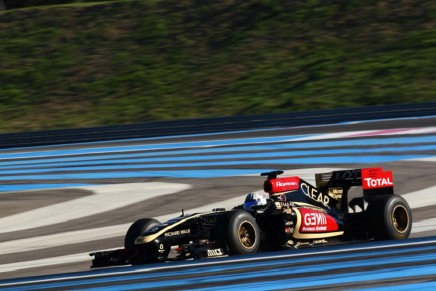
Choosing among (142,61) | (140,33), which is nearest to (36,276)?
(142,61)

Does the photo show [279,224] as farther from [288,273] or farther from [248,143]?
[248,143]

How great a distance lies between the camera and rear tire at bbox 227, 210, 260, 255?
25.0 ft

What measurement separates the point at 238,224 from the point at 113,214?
4118 mm

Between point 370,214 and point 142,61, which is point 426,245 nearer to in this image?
point 370,214

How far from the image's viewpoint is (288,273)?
6.93 m

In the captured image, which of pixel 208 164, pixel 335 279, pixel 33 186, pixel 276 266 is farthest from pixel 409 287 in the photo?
pixel 33 186

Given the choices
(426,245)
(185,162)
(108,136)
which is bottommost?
(426,245)

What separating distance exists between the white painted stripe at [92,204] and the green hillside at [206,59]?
9.39 metres

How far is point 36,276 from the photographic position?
8000mm

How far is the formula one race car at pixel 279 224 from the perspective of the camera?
7776 millimetres

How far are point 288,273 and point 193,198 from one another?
5.33m

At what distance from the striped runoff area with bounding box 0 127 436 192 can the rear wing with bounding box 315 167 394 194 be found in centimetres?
483

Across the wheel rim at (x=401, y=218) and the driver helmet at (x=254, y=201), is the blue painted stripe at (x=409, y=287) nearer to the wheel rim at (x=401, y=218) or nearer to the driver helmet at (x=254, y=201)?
the driver helmet at (x=254, y=201)

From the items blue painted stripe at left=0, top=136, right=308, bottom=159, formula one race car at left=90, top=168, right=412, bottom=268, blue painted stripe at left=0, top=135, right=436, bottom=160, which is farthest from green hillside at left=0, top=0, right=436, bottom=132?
formula one race car at left=90, top=168, right=412, bottom=268
